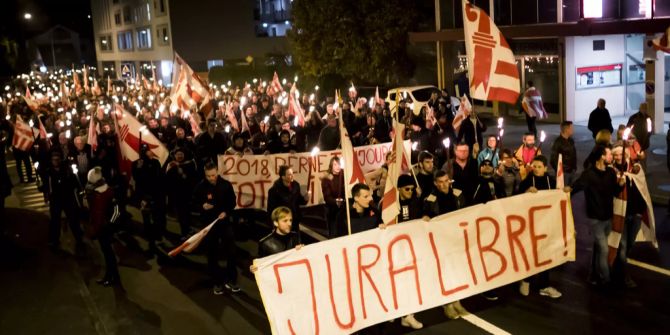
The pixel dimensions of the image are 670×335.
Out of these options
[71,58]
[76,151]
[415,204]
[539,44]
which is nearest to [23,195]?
[76,151]

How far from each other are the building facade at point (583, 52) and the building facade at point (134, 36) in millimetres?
28261

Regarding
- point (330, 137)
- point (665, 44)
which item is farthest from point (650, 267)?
point (330, 137)

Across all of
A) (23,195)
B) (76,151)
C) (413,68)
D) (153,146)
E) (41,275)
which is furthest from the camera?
(413,68)

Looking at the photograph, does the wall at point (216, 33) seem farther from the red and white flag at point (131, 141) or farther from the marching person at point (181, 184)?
the marching person at point (181, 184)

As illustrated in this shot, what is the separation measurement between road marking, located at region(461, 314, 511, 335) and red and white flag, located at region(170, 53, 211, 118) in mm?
9920

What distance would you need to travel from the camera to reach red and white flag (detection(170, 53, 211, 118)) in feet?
53.5

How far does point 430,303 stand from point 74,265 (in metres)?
6.09

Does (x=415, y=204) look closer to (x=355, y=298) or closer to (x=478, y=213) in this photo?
(x=478, y=213)

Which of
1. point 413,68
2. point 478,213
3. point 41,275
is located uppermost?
point 413,68

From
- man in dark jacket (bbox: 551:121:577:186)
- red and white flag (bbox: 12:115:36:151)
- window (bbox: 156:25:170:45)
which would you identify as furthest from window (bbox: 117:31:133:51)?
man in dark jacket (bbox: 551:121:577:186)

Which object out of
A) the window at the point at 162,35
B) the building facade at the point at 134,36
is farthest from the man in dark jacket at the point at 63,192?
the window at the point at 162,35

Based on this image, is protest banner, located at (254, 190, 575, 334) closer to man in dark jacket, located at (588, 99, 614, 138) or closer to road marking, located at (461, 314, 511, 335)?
road marking, located at (461, 314, 511, 335)

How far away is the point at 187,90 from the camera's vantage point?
53.9ft

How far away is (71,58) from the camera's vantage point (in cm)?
10862
